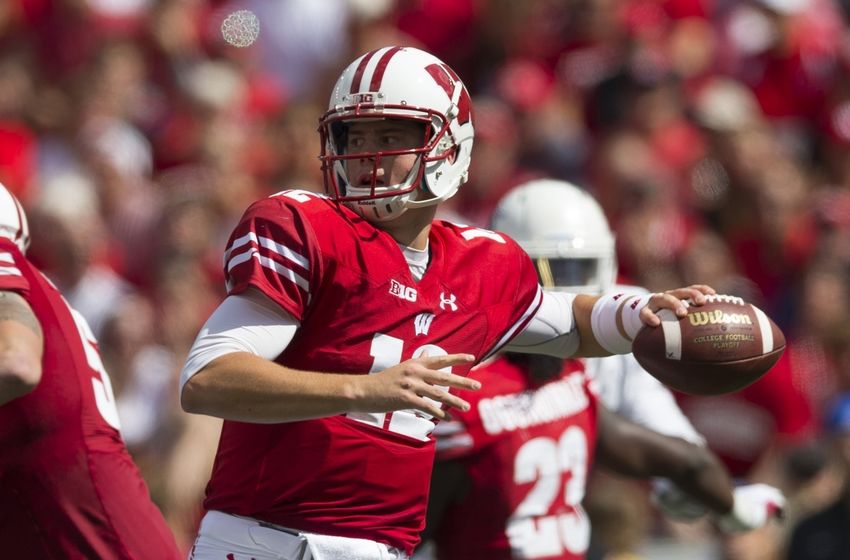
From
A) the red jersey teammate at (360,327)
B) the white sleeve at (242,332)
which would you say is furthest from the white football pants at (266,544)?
the white sleeve at (242,332)

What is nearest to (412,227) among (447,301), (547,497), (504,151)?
(447,301)

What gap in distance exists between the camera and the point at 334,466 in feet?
12.6

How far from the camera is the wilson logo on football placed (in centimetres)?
405

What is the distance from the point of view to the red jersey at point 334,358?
3729mm

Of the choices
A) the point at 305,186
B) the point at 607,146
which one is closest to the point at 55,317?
the point at 305,186

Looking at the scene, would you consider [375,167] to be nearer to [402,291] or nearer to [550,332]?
[402,291]

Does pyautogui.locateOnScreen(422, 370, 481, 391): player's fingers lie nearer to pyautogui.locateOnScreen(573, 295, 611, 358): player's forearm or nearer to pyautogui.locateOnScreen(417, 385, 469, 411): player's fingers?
pyautogui.locateOnScreen(417, 385, 469, 411): player's fingers

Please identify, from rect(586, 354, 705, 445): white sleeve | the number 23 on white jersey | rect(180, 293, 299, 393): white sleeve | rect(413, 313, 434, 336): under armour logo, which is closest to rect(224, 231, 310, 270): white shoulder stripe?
rect(180, 293, 299, 393): white sleeve

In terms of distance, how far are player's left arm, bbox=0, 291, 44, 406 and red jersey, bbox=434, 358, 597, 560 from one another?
1.47 metres

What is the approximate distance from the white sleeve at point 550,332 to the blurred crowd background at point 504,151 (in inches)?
98.7

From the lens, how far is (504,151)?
29.5ft

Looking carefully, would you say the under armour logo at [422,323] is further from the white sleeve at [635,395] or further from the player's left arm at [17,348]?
the white sleeve at [635,395]

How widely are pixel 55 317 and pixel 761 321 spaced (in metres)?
1.92

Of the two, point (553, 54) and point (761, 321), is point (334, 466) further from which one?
point (553, 54)
